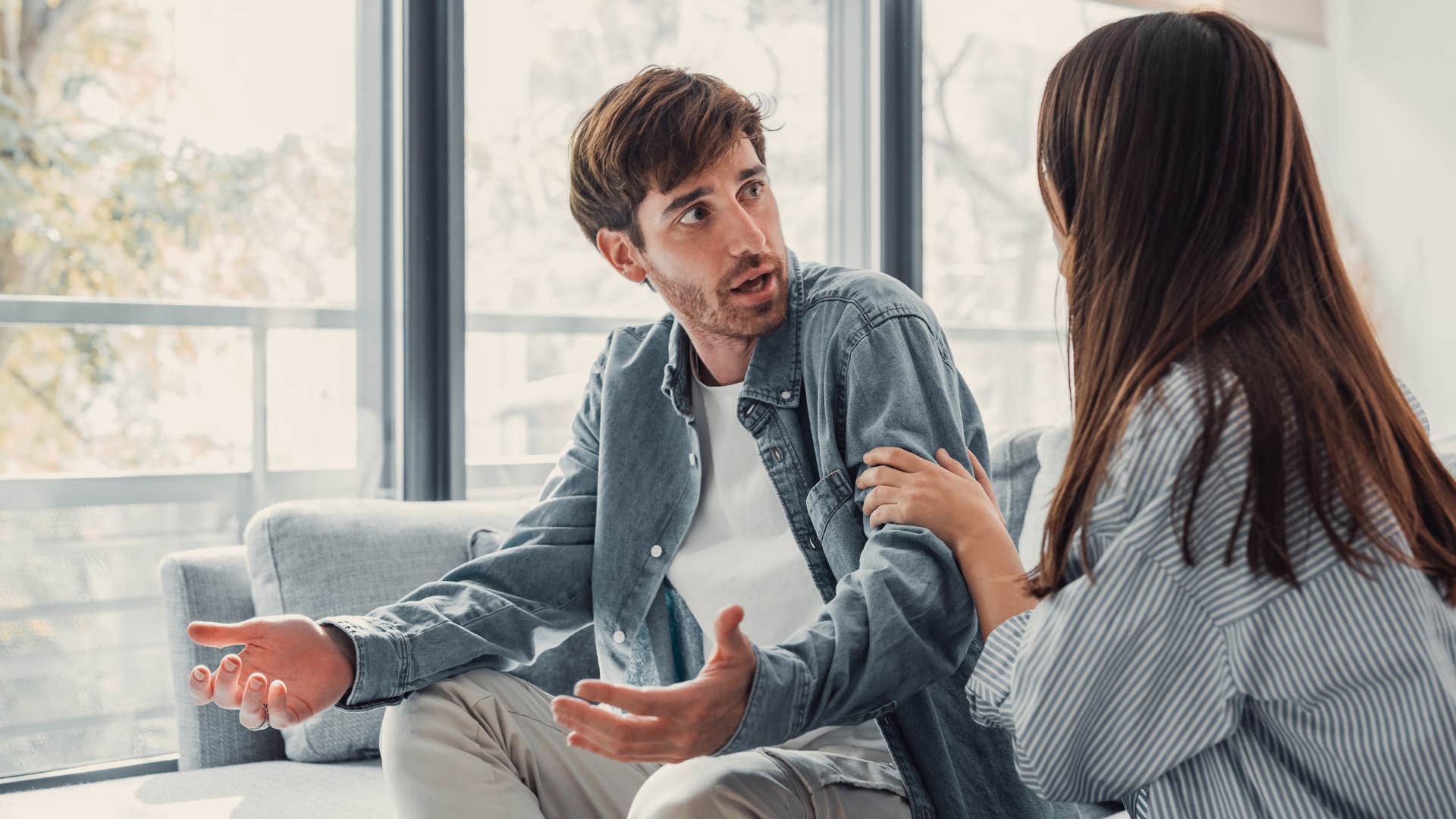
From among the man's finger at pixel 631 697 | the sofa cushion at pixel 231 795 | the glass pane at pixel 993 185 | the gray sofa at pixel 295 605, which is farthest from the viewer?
the glass pane at pixel 993 185

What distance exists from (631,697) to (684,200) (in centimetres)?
77

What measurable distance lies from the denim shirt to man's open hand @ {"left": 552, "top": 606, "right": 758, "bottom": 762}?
0.02 m

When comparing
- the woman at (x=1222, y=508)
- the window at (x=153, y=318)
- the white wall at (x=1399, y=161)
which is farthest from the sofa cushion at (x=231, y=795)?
the white wall at (x=1399, y=161)

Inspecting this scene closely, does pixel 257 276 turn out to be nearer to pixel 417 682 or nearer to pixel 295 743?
pixel 295 743

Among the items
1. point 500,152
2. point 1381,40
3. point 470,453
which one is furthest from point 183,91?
point 1381,40

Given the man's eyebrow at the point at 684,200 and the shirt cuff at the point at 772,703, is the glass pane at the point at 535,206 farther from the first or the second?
the shirt cuff at the point at 772,703

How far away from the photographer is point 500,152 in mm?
2543

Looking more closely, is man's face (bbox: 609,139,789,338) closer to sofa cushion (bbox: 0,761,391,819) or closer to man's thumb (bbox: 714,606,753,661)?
man's thumb (bbox: 714,606,753,661)

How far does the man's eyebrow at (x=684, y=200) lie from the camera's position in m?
1.51

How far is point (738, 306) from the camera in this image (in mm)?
1468

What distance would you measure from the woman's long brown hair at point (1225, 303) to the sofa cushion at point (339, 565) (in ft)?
4.10

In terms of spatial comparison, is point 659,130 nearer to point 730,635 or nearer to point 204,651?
point 730,635

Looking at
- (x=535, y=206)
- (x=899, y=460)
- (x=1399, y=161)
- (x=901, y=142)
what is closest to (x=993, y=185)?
(x=901, y=142)

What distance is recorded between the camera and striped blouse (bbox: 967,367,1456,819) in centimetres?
81
